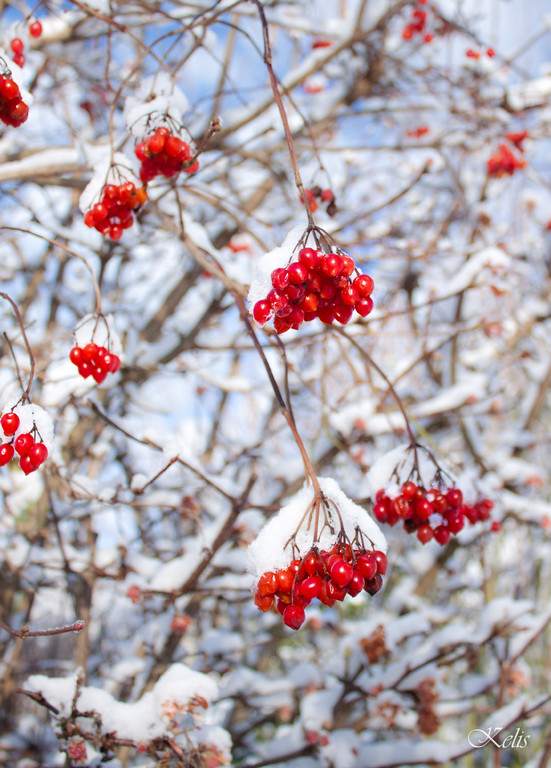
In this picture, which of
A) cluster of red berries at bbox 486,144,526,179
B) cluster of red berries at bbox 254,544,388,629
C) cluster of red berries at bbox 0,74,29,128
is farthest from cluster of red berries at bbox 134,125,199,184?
cluster of red berries at bbox 486,144,526,179

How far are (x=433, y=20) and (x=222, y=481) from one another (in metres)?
3.24

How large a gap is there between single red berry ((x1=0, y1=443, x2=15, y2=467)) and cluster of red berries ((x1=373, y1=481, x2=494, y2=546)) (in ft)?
2.67

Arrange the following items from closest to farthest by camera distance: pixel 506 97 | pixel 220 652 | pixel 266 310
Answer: pixel 266 310, pixel 220 652, pixel 506 97

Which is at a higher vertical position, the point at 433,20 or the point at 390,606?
the point at 433,20

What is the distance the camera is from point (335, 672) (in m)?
2.35

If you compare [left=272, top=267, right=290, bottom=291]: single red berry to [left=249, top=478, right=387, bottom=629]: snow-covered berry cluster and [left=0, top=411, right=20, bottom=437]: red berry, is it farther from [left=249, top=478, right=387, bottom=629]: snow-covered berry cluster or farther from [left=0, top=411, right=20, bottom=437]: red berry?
[left=0, top=411, right=20, bottom=437]: red berry

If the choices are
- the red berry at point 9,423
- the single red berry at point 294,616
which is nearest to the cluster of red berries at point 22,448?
the red berry at point 9,423

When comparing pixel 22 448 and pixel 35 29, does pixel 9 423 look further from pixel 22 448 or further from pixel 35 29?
pixel 35 29

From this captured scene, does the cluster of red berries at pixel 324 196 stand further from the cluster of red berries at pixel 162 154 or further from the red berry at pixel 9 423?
the red berry at pixel 9 423

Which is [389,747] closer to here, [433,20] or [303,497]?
[303,497]

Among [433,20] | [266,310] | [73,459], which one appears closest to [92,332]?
[266,310]

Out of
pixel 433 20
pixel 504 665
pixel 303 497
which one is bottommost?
pixel 504 665

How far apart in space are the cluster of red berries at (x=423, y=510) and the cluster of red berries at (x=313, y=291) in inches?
17.9

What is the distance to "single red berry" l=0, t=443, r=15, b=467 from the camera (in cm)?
110
